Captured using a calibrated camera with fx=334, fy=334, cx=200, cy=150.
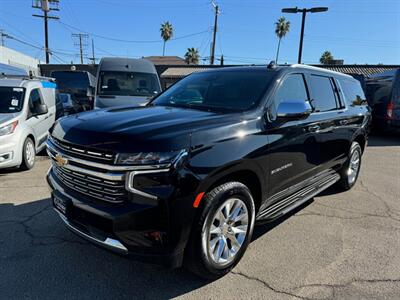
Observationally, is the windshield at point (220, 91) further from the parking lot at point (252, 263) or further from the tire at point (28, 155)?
the tire at point (28, 155)

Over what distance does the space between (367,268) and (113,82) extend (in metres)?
8.71

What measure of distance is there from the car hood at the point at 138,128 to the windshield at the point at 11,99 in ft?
14.6

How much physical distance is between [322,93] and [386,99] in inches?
366

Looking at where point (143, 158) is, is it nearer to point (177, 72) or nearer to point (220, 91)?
point (220, 91)

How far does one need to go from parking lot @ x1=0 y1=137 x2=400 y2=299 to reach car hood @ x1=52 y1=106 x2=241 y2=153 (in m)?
1.26

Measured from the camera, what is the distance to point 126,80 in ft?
33.8

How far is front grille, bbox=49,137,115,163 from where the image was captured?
8.14ft

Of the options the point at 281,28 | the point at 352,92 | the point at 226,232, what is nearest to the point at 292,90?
the point at 226,232

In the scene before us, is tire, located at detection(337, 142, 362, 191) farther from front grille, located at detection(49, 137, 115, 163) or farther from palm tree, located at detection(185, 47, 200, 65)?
palm tree, located at detection(185, 47, 200, 65)

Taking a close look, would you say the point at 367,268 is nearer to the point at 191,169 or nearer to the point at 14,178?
the point at 191,169

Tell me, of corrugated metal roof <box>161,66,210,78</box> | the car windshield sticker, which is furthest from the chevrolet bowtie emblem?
corrugated metal roof <box>161,66,210,78</box>

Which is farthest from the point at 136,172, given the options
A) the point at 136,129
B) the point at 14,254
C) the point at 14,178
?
the point at 14,178

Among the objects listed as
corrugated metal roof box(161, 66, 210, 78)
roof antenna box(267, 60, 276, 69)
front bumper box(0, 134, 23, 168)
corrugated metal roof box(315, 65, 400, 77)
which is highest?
corrugated metal roof box(315, 65, 400, 77)

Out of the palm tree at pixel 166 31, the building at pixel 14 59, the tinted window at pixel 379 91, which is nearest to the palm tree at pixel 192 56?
the palm tree at pixel 166 31
